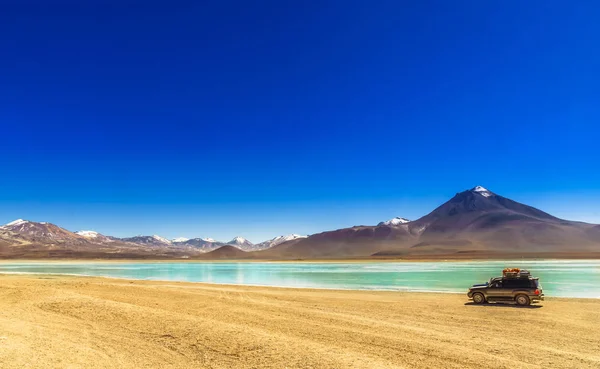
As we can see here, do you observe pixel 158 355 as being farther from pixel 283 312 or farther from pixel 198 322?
pixel 283 312

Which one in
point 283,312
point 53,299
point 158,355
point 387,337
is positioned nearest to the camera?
point 158,355

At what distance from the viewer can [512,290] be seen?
21562 mm

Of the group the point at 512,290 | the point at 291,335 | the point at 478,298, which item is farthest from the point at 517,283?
the point at 291,335

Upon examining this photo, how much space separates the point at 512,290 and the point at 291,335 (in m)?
14.0

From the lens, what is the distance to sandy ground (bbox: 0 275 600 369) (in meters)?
10.2

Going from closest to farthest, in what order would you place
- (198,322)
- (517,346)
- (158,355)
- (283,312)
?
(158,355), (517,346), (198,322), (283,312)

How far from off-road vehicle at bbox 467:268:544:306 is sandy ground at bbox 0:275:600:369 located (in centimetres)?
71

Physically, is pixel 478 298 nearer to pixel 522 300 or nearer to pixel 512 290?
pixel 512 290

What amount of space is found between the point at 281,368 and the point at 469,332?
7.47m

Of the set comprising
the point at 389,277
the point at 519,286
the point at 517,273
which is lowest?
the point at 389,277

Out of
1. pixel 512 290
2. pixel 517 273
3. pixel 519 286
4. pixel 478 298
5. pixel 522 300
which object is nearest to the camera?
pixel 522 300

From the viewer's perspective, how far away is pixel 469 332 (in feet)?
45.8

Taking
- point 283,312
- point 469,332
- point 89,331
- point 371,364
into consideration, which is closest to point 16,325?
point 89,331

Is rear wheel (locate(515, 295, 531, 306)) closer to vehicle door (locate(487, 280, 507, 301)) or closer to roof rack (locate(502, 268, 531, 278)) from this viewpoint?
vehicle door (locate(487, 280, 507, 301))
